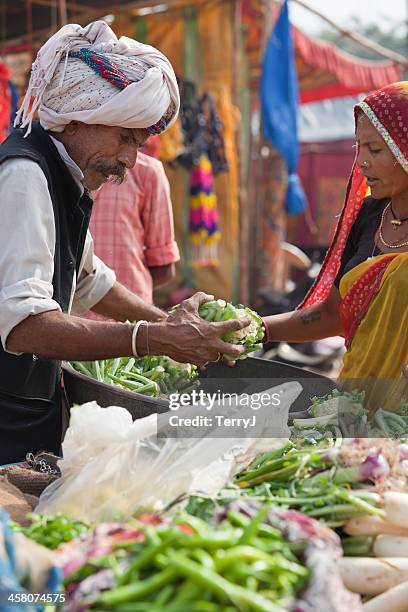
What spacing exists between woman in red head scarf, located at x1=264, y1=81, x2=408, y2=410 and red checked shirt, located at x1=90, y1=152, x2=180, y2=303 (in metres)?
1.14

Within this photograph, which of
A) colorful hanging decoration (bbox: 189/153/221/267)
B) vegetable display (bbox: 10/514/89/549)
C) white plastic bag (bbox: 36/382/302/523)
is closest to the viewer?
vegetable display (bbox: 10/514/89/549)

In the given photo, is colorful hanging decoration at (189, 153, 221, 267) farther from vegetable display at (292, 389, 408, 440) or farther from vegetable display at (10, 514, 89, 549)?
vegetable display at (10, 514, 89, 549)

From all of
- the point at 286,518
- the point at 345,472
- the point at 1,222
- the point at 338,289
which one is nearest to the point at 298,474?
the point at 345,472

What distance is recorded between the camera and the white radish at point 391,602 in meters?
1.64

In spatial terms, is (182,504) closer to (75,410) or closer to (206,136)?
(75,410)

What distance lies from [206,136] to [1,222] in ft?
18.2

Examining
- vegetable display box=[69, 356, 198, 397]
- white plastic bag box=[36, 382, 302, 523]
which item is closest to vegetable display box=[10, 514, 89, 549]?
white plastic bag box=[36, 382, 302, 523]

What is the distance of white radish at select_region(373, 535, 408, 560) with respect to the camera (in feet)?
5.56

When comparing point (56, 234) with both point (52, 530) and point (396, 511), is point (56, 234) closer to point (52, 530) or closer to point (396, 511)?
point (52, 530)

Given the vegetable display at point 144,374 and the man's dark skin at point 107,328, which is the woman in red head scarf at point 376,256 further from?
the man's dark skin at point 107,328

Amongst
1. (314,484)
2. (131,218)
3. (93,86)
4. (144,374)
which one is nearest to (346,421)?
(314,484)

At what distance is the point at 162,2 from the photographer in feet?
23.7

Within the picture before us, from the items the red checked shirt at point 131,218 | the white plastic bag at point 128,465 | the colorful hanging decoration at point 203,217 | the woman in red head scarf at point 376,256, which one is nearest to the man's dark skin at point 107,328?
the white plastic bag at point 128,465

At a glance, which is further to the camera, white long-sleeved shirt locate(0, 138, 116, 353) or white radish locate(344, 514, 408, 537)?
white long-sleeved shirt locate(0, 138, 116, 353)
